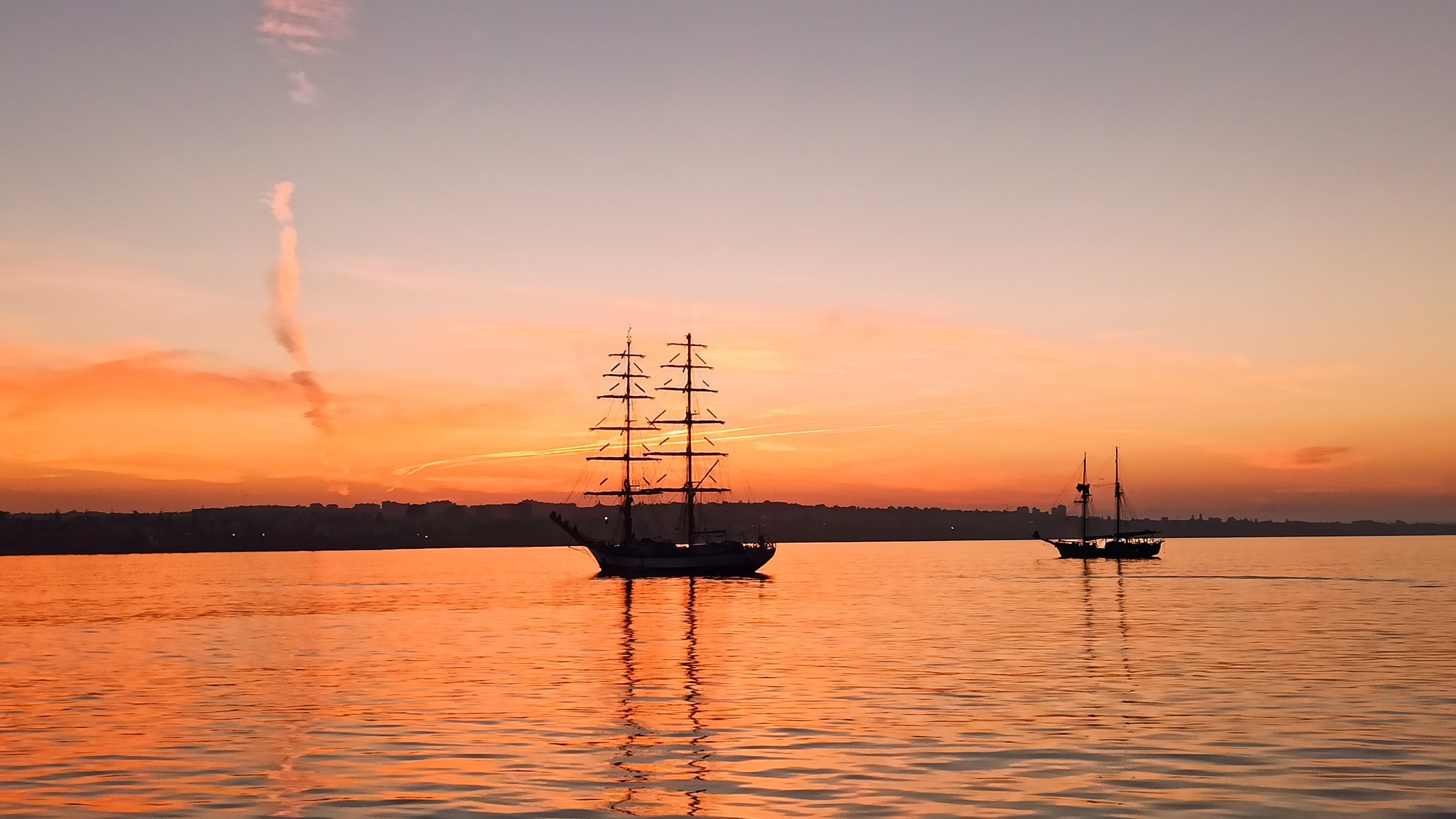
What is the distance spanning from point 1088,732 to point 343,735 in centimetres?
1919

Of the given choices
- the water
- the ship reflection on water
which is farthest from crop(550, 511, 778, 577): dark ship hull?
the ship reflection on water

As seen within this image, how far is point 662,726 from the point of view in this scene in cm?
3462

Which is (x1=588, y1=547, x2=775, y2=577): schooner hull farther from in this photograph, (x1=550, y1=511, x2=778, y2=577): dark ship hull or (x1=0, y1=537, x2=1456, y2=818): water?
(x1=0, y1=537, x2=1456, y2=818): water

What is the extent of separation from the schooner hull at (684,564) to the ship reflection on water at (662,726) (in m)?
81.5

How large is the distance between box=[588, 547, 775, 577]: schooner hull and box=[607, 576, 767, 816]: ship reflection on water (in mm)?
81492

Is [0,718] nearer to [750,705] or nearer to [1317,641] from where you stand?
[750,705]

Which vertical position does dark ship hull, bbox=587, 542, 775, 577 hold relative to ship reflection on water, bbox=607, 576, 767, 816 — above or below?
above

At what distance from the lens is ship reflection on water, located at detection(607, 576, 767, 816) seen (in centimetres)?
2467

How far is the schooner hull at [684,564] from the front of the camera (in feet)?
527

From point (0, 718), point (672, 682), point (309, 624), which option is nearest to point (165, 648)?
point (309, 624)

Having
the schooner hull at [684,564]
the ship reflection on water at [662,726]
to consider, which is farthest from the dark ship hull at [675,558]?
the ship reflection on water at [662,726]

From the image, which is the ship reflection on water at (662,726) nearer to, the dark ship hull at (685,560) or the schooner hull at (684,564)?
the schooner hull at (684,564)

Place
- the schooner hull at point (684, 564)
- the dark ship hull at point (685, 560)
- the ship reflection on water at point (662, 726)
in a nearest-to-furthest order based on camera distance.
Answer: the ship reflection on water at point (662, 726)
the schooner hull at point (684, 564)
the dark ship hull at point (685, 560)

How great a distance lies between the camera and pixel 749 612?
92188mm
